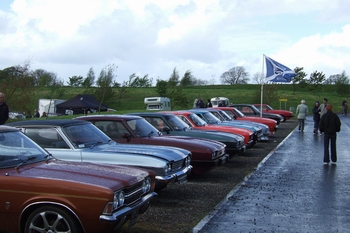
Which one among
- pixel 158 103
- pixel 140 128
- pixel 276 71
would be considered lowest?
pixel 158 103

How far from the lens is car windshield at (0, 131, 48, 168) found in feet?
18.3

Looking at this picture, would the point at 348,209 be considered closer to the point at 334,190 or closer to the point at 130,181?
the point at 334,190

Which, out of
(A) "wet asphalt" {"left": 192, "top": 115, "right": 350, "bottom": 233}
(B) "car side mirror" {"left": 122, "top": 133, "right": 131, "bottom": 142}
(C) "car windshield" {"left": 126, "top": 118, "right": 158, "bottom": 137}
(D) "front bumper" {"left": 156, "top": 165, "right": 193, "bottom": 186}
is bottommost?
(A) "wet asphalt" {"left": 192, "top": 115, "right": 350, "bottom": 233}

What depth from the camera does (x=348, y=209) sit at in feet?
25.0

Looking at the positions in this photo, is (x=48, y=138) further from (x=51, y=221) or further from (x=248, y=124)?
(x=248, y=124)

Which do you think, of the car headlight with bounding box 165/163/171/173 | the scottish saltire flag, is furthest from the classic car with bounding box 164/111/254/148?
the scottish saltire flag

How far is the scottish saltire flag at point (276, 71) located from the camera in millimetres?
25531

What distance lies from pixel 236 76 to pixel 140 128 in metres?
116

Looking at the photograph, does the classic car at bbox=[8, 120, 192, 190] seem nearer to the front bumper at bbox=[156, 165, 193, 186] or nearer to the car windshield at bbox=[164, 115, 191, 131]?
the front bumper at bbox=[156, 165, 193, 186]

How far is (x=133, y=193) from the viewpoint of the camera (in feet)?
17.7

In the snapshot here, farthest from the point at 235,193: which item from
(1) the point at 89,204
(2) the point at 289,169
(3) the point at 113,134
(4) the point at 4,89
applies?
(4) the point at 4,89

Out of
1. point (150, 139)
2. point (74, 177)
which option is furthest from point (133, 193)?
point (150, 139)

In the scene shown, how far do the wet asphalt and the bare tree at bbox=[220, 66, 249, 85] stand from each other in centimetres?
11131

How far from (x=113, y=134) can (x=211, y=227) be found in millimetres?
3884
